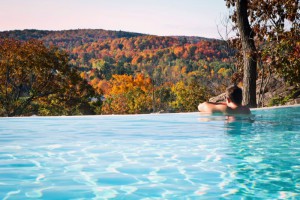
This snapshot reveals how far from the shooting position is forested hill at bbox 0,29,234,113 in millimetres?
Result: 60438

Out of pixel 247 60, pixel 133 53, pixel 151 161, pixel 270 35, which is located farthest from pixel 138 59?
pixel 151 161

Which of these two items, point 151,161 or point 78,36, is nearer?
point 151,161

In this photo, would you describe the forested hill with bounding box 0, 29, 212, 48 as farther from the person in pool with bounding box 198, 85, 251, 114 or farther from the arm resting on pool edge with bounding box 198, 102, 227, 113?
the person in pool with bounding box 198, 85, 251, 114

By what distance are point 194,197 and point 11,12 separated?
20960 mm

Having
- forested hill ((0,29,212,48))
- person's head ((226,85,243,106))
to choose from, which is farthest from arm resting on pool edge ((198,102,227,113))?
forested hill ((0,29,212,48))

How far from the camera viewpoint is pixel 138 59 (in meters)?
84.2

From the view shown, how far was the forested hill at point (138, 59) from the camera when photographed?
6044 cm

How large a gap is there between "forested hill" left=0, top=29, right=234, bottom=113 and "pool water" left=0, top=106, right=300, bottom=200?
3616 cm

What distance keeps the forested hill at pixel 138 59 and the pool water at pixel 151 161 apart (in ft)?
119

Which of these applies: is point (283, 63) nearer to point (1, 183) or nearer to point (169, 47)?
point (1, 183)

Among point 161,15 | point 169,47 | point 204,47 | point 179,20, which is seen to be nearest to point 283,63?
point 179,20

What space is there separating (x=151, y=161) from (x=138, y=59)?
80714 millimetres

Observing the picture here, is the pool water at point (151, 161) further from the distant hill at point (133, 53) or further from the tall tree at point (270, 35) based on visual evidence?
the distant hill at point (133, 53)

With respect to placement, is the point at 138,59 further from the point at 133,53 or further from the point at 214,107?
the point at 214,107
